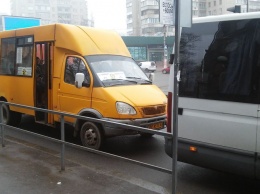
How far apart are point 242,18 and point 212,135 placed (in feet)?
4.80

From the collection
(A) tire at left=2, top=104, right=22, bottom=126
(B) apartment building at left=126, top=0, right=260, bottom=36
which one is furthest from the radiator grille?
(B) apartment building at left=126, top=0, right=260, bottom=36

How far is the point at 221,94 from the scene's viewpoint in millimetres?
4391

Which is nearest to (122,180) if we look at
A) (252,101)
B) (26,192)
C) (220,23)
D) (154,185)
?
(154,185)

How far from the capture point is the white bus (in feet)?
13.5

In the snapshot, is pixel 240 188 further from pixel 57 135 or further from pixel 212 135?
pixel 57 135

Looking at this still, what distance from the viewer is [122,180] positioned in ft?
16.4

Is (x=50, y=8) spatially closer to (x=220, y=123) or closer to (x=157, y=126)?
(x=157, y=126)

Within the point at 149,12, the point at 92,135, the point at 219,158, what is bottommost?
the point at 92,135

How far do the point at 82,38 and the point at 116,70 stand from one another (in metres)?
1.03

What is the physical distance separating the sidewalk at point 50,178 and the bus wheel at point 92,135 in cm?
88

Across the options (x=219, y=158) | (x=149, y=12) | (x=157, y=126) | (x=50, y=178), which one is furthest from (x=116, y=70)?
(x=149, y=12)

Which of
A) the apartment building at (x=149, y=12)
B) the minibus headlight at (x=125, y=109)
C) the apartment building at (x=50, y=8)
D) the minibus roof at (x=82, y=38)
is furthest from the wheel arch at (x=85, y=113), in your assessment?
the apartment building at (x=50, y=8)

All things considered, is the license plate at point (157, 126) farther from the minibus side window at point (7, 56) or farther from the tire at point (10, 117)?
the minibus side window at point (7, 56)

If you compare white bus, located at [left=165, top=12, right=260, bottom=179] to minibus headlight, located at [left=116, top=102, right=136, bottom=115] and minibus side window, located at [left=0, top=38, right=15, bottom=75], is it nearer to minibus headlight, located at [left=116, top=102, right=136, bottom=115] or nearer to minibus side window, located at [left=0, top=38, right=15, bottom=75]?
minibus headlight, located at [left=116, top=102, right=136, bottom=115]
